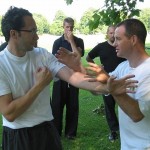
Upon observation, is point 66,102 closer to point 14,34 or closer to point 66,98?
point 66,98

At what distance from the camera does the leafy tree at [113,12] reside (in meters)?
4.89

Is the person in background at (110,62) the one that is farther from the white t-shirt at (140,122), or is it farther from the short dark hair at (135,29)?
the white t-shirt at (140,122)

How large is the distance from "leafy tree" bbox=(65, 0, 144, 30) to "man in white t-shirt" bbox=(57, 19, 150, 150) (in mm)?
2169

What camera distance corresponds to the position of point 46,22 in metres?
41.8

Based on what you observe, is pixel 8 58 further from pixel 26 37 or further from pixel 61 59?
pixel 61 59

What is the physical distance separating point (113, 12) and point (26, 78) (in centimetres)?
287

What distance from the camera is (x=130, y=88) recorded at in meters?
2.23

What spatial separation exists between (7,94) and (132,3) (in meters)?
3.42

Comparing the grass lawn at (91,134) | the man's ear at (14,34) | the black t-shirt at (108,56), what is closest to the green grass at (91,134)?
the grass lawn at (91,134)

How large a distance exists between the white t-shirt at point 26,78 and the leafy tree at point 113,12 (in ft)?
7.33

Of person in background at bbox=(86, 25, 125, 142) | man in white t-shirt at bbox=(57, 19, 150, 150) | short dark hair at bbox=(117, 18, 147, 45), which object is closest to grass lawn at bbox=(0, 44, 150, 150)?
person in background at bbox=(86, 25, 125, 142)

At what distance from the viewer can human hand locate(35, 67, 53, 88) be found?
251cm

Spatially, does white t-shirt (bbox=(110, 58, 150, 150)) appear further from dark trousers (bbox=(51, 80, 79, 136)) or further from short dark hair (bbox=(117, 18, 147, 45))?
dark trousers (bbox=(51, 80, 79, 136))

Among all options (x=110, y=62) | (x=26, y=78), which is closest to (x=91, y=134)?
(x=110, y=62)
